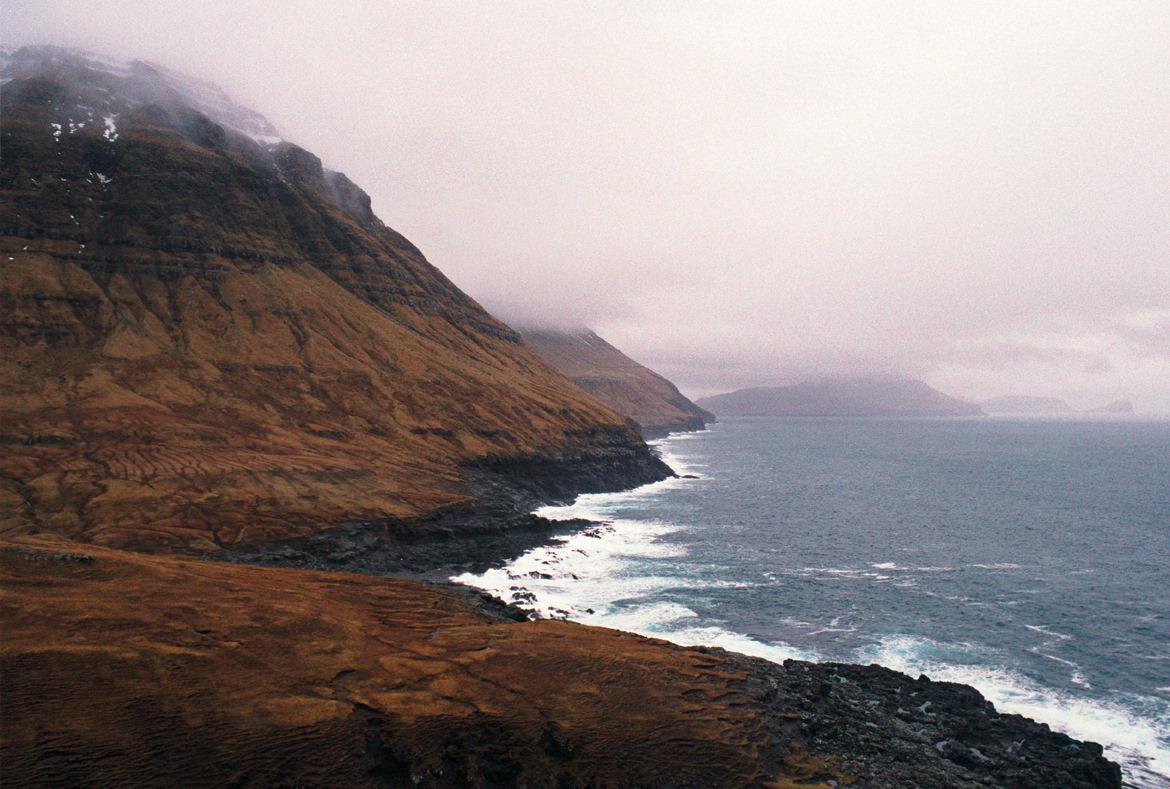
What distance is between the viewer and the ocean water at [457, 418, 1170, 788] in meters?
53.3

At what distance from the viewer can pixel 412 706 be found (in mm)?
36531

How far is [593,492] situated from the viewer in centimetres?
15438

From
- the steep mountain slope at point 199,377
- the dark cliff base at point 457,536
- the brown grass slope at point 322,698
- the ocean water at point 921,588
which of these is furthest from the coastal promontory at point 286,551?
the ocean water at point 921,588

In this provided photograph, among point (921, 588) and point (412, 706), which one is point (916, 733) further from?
point (921, 588)

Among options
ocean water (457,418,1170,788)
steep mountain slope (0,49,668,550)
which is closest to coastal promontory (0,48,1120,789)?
steep mountain slope (0,49,668,550)

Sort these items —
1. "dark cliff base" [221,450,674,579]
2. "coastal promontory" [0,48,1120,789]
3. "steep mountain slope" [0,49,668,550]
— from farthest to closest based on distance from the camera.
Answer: "steep mountain slope" [0,49,668,550] < "dark cliff base" [221,450,674,579] < "coastal promontory" [0,48,1120,789]

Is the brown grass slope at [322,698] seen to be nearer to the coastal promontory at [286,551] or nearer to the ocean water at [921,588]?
the coastal promontory at [286,551]

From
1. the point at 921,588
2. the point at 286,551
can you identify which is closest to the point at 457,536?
the point at 286,551

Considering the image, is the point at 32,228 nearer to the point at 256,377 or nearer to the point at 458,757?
the point at 256,377

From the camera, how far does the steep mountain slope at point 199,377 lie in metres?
87.8

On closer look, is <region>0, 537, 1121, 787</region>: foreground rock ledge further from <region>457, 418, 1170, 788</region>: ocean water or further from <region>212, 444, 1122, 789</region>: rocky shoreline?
<region>457, 418, 1170, 788</region>: ocean water

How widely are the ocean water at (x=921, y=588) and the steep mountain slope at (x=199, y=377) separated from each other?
31.7 meters

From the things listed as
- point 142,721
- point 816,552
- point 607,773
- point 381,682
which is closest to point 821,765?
point 607,773

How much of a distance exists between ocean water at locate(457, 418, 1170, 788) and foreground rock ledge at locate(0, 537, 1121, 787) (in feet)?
33.9
